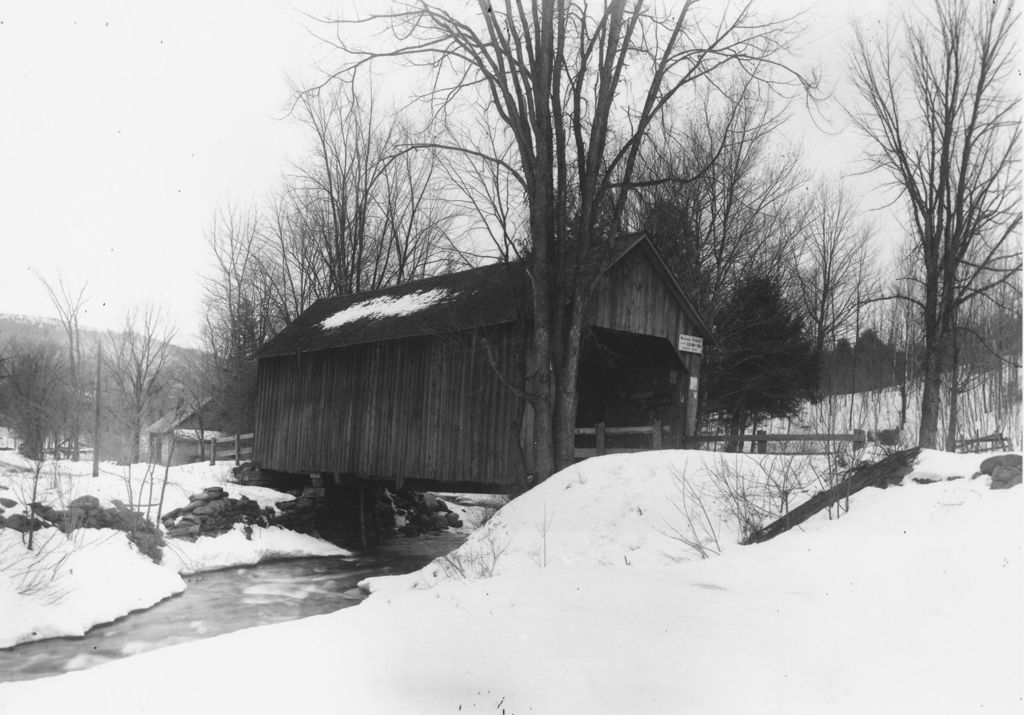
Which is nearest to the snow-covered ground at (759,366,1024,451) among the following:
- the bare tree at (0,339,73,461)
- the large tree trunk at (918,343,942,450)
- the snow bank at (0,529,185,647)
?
the large tree trunk at (918,343,942,450)

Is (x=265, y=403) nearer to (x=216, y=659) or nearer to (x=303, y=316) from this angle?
(x=303, y=316)

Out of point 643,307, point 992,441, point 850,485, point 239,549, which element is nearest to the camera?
point 850,485

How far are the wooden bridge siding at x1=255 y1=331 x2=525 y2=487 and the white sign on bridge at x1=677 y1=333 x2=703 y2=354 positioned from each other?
11.3ft

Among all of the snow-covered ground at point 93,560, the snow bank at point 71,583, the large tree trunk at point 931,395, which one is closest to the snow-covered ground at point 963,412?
the large tree trunk at point 931,395

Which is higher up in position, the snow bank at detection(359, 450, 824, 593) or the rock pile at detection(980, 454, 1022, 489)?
Result: the rock pile at detection(980, 454, 1022, 489)

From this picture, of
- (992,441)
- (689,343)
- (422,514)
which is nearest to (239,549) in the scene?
(422,514)

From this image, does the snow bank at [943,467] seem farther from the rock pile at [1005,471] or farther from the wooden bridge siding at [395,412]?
the wooden bridge siding at [395,412]

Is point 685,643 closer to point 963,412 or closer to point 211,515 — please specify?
point 211,515

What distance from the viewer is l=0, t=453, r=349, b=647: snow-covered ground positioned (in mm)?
10609

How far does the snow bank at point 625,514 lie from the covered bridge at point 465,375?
9.68 ft

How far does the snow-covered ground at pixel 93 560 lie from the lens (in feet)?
34.8

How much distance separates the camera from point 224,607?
12258mm

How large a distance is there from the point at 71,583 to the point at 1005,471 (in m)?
11.8

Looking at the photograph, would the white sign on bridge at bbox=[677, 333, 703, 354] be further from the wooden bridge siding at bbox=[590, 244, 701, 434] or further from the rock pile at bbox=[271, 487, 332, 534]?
the rock pile at bbox=[271, 487, 332, 534]
